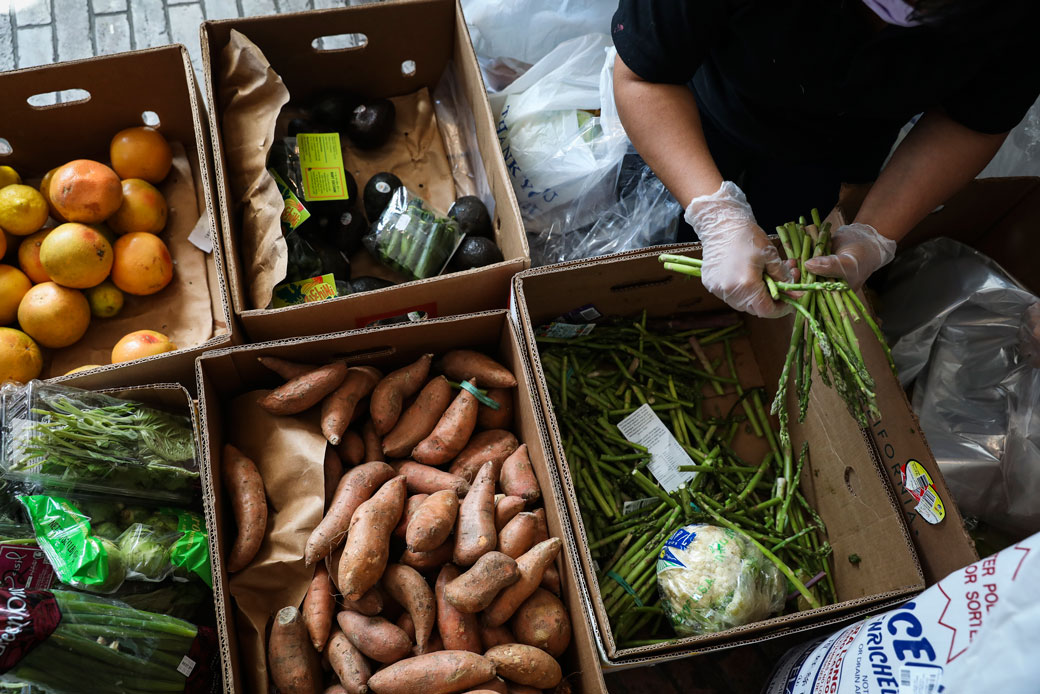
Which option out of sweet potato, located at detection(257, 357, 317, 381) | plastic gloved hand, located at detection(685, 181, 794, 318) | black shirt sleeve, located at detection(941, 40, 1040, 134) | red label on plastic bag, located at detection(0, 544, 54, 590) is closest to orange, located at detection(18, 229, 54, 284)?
sweet potato, located at detection(257, 357, 317, 381)

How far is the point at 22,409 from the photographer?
1.36 m

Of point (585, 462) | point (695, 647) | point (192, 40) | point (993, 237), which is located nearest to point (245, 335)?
point (585, 462)

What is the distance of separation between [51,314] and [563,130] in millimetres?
1497

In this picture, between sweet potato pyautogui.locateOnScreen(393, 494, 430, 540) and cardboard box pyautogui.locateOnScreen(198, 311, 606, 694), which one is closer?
cardboard box pyautogui.locateOnScreen(198, 311, 606, 694)

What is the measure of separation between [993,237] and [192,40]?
3.12m

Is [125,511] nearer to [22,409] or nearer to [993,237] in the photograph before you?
[22,409]

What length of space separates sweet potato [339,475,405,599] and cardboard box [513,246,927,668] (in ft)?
1.24

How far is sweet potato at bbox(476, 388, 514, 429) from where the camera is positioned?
5.59 feet

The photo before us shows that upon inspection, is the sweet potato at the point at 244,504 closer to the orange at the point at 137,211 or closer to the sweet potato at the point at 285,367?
the sweet potato at the point at 285,367

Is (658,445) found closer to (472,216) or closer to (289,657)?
(472,216)

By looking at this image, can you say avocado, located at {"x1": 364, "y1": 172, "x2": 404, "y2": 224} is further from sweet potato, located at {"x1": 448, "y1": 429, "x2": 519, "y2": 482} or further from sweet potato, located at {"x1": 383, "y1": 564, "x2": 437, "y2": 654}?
sweet potato, located at {"x1": 383, "y1": 564, "x2": 437, "y2": 654}

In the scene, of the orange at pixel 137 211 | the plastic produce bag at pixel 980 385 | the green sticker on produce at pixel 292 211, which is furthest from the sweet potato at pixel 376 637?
the plastic produce bag at pixel 980 385

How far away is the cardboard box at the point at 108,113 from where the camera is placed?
1861 millimetres

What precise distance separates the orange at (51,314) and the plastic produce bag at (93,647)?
0.82 metres
